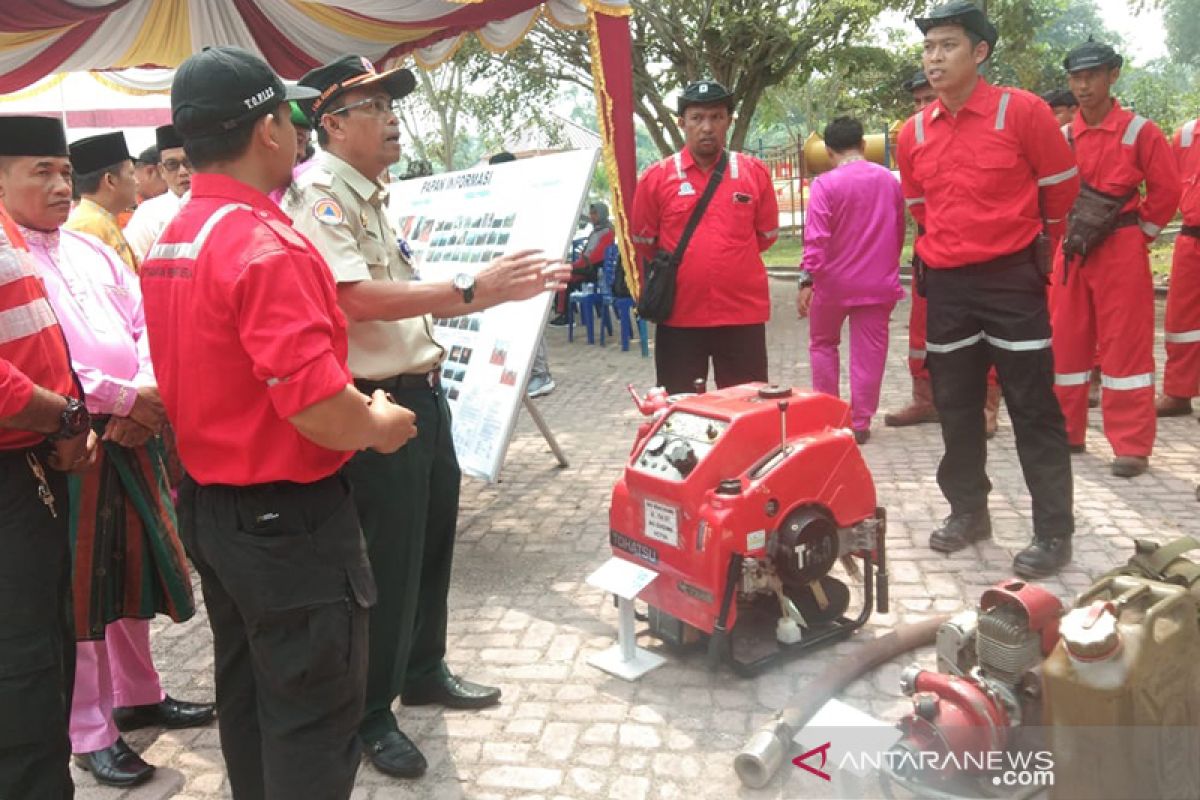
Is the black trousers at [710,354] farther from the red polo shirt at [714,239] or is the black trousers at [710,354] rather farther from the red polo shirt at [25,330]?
the red polo shirt at [25,330]

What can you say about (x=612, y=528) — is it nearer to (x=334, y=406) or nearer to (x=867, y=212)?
(x=334, y=406)

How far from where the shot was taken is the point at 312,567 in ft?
6.77

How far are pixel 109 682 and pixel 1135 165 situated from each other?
5489mm

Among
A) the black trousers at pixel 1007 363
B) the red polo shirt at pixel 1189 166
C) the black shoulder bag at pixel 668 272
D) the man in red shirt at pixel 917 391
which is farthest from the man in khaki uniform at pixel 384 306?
the red polo shirt at pixel 1189 166

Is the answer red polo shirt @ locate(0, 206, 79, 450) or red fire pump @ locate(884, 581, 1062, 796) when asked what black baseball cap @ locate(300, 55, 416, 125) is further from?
red fire pump @ locate(884, 581, 1062, 796)

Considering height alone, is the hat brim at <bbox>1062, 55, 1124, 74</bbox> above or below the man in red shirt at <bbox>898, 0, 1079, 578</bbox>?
above

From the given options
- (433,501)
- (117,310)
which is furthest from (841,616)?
(117,310)

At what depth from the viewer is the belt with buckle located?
292cm

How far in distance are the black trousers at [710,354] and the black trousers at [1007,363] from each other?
879 mm

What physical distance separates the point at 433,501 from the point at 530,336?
1.72 meters

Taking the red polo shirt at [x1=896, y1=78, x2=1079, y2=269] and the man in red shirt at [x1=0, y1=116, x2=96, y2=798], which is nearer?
the man in red shirt at [x1=0, y1=116, x2=96, y2=798]

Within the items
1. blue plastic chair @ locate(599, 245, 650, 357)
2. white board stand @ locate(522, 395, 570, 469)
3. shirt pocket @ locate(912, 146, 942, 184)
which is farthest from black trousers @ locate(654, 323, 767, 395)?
blue plastic chair @ locate(599, 245, 650, 357)

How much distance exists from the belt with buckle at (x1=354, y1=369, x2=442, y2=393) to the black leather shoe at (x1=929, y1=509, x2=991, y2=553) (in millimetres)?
2551

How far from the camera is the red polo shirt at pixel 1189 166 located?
19.9 ft
